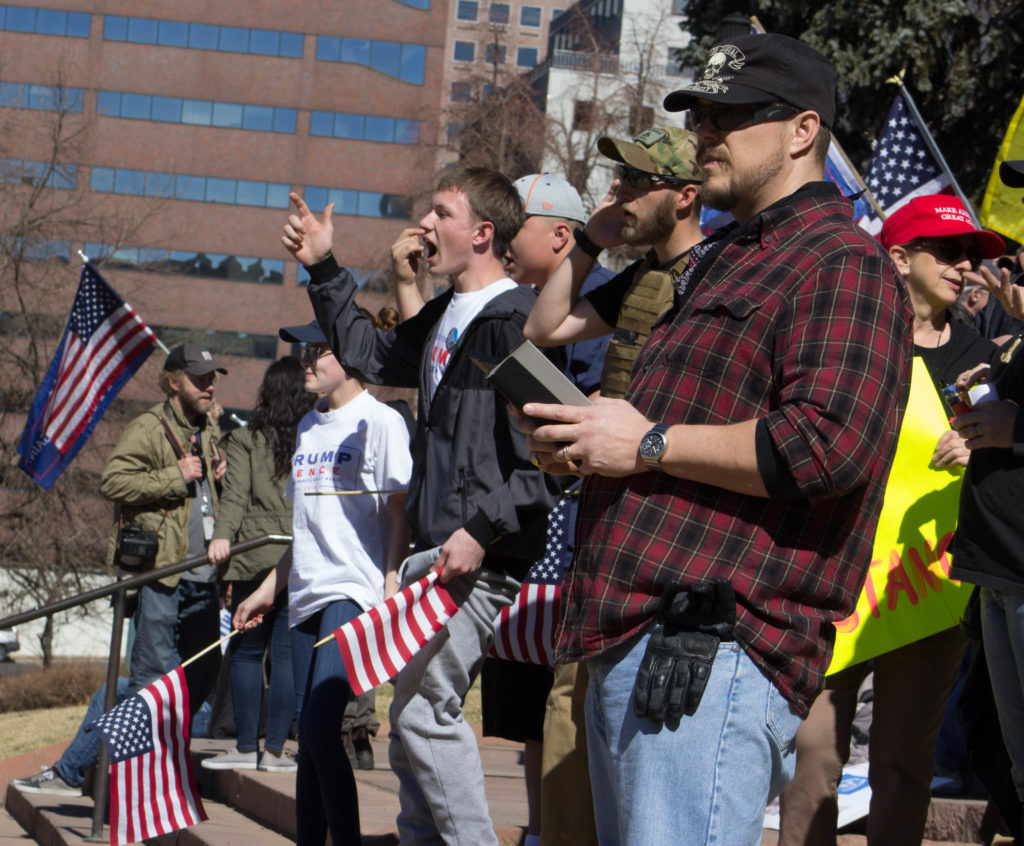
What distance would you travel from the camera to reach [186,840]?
619 centimetres

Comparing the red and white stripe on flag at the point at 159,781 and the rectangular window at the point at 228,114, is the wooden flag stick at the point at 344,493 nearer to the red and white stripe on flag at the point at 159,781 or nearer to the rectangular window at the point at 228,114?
the red and white stripe on flag at the point at 159,781

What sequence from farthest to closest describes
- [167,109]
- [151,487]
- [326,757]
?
[167,109] < [151,487] < [326,757]

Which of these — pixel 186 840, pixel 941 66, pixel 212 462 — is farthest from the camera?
pixel 941 66

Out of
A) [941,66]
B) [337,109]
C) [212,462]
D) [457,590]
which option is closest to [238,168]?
[337,109]

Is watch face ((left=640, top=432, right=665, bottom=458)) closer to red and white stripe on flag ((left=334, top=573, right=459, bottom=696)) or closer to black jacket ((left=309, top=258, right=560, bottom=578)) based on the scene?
black jacket ((left=309, top=258, right=560, bottom=578))

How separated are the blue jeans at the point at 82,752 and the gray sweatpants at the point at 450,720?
3.49m

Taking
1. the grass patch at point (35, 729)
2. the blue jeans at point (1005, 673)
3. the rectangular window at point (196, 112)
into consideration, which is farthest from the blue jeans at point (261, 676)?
the rectangular window at point (196, 112)

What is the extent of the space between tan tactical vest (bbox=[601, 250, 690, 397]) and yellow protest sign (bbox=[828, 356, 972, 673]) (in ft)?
3.42

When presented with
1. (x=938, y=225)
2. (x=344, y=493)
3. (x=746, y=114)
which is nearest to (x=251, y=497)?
(x=344, y=493)

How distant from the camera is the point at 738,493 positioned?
241cm

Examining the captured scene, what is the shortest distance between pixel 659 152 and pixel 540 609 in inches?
64.9

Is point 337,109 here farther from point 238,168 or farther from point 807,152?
point 807,152

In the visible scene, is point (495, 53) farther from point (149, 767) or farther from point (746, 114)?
point (746, 114)

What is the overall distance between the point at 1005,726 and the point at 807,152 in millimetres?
1858
